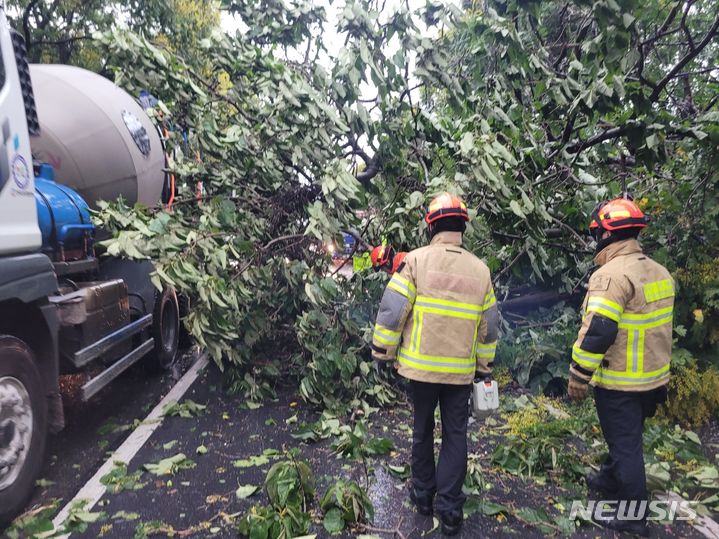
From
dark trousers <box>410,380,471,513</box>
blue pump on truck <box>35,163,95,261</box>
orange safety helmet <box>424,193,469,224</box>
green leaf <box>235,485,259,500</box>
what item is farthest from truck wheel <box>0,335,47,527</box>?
orange safety helmet <box>424,193,469,224</box>

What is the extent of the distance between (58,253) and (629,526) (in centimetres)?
433

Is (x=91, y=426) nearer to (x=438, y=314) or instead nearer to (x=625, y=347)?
(x=438, y=314)

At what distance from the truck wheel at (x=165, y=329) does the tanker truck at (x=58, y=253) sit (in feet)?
0.11

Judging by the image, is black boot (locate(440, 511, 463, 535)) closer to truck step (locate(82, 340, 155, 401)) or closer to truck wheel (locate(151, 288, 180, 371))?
truck step (locate(82, 340, 155, 401))

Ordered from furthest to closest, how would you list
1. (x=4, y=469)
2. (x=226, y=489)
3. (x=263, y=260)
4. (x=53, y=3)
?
(x=53, y=3) → (x=263, y=260) → (x=226, y=489) → (x=4, y=469)

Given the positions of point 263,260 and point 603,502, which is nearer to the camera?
point 603,502

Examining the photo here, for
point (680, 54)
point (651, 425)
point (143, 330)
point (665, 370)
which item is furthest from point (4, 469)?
point (680, 54)

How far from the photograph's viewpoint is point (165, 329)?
Answer: 6625 mm

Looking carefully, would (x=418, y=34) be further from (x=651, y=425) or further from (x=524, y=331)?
(x=651, y=425)

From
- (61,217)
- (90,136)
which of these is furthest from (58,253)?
(90,136)

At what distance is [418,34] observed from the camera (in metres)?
4.86

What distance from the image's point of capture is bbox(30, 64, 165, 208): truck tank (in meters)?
4.71

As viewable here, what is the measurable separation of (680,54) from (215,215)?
7.78m

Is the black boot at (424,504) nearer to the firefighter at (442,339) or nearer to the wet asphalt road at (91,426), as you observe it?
the firefighter at (442,339)
